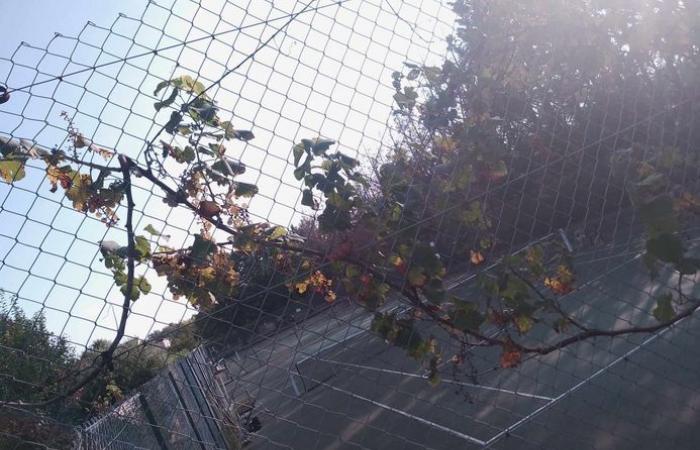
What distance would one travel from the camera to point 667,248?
2689 mm

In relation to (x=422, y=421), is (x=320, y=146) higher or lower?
higher

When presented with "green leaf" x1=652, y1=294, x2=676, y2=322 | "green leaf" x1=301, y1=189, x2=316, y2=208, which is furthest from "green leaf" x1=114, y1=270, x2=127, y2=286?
"green leaf" x1=652, y1=294, x2=676, y2=322

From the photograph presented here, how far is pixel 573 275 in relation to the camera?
307 centimetres

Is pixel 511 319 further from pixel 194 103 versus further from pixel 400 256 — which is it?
pixel 194 103

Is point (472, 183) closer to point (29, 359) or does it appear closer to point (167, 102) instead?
point (167, 102)

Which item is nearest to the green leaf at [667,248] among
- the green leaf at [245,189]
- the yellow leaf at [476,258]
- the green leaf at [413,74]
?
the yellow leaf at [476,258]

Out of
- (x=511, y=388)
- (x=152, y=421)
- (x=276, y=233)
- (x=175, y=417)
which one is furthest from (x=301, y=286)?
(x=511, y=388)

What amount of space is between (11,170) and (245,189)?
618mm

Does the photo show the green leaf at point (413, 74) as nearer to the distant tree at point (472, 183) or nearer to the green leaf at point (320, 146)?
the distant tree at point (472, 183)

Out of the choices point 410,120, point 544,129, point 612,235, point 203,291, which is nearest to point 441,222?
point 410,120

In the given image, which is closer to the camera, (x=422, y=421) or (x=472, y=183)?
(x=472, y=183)

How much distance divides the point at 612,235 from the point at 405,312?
1.32 m

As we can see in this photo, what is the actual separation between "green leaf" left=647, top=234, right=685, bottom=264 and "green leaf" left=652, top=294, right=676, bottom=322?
189mm

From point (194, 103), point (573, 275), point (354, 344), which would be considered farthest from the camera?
point (354, 344)
